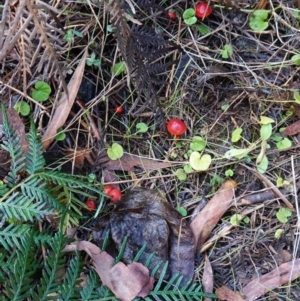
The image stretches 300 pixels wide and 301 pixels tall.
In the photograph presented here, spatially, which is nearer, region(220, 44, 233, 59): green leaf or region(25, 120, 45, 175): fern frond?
region(25, 120, 45, 175): fern frond

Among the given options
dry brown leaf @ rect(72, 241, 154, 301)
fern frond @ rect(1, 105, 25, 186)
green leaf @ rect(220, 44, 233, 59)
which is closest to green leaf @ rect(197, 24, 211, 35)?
green leaf @ rect(220, 44, 233, 59)

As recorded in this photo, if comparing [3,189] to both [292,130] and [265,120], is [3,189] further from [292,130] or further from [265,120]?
[292,130]

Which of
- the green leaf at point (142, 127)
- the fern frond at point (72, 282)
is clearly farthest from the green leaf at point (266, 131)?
the fern frond at point (72, 282)

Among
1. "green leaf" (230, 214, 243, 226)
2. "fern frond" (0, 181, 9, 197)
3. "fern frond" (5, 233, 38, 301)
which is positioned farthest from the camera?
"green leaf" (230, 214, 243, 226)

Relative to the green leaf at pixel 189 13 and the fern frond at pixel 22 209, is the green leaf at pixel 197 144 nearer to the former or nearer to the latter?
the green leaf at pixel 189 13

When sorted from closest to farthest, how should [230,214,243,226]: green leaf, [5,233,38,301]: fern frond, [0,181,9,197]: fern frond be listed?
[5,233,38,301]: fern frond → [0,181,9,197]: fern frond → [230,214,243,226]: green leaf

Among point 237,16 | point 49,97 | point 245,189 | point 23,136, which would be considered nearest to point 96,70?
point 49,97

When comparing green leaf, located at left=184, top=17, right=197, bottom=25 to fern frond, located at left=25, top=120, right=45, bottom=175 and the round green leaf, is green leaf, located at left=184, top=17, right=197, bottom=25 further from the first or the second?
fern frond, located at left=25, top=120, right=45, bottom=175
